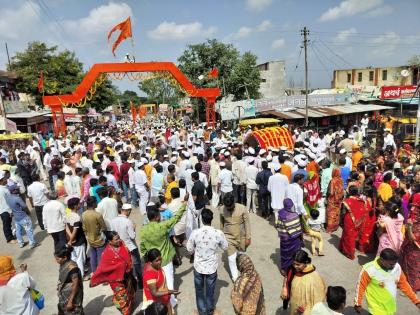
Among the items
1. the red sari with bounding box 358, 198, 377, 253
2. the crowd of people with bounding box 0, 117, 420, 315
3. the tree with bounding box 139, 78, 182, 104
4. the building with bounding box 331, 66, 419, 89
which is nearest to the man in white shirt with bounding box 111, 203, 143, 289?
the crowd of people with bounding box 0, 117, 420, 315

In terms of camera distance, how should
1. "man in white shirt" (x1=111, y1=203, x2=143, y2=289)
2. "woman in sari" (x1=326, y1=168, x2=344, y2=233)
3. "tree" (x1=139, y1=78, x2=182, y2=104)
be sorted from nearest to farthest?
"man in white shirt" (x1=111, y1=203, x2=143, y2=289) → "woman in sari" (x1=326, y1=168, x2=344, y2=233) → "tree" (x1=139, y1=78, x2=182, y2=104)

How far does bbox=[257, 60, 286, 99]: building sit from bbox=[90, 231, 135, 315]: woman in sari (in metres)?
39.6

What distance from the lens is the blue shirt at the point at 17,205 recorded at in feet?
22.5

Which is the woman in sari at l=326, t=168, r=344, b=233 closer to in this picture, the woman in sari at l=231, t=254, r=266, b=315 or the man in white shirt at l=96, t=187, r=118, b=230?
the woman in sari at l=231, t=254, r=266, b=315

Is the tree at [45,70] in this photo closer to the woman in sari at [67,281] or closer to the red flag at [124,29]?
the red flag at [124,29]

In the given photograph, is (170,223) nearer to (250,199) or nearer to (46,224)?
(46,224)

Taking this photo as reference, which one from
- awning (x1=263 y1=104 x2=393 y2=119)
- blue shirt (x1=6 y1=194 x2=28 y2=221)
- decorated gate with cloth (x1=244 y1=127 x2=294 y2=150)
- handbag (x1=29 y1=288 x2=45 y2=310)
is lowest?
handbag (x1=29 y1=288 x2=45 y2=310)

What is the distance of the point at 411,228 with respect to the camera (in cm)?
492

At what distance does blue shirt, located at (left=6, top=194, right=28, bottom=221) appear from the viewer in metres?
6.84

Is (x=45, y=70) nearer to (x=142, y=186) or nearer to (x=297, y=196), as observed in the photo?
(x=142, y=186)

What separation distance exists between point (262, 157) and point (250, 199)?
1471 millimetres

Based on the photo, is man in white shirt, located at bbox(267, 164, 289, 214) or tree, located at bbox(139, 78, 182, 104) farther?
tree, located at bbox(139, 78, 182, 104)

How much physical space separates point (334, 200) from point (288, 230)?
288 cm

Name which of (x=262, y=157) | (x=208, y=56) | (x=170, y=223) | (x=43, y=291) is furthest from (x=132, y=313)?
(x=208, y=56)
